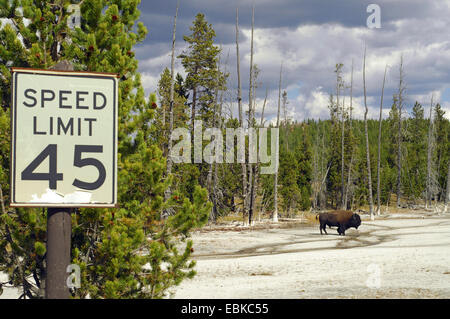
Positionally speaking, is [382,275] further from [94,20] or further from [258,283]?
[94,20]

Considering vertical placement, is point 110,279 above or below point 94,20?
below

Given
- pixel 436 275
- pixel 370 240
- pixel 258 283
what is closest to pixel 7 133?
pixel 258 283

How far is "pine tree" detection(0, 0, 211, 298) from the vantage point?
637 cm

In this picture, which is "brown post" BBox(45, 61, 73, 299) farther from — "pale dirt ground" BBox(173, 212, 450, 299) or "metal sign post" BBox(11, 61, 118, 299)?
"pale dirt ground" BBox(173, 212, 450, 299)

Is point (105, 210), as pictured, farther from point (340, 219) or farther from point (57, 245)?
point (340, 219)

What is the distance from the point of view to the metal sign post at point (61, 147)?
3947 mm

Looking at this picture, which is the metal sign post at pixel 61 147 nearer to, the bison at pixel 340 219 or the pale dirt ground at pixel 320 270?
the pale dirt ground at pixel 320 270

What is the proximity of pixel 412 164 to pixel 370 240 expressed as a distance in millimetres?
54615

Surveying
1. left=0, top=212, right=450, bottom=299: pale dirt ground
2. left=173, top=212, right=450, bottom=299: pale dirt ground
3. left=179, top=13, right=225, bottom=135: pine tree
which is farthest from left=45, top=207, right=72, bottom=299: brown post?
left=179, top=13, right=225, bottom=135: pine tree

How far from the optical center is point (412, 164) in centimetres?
7494

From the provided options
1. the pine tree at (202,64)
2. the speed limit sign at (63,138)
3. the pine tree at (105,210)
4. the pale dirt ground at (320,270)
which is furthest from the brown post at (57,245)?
the pine tree at (202,64)

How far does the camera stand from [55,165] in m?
4.00

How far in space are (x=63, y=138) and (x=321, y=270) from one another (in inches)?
475
